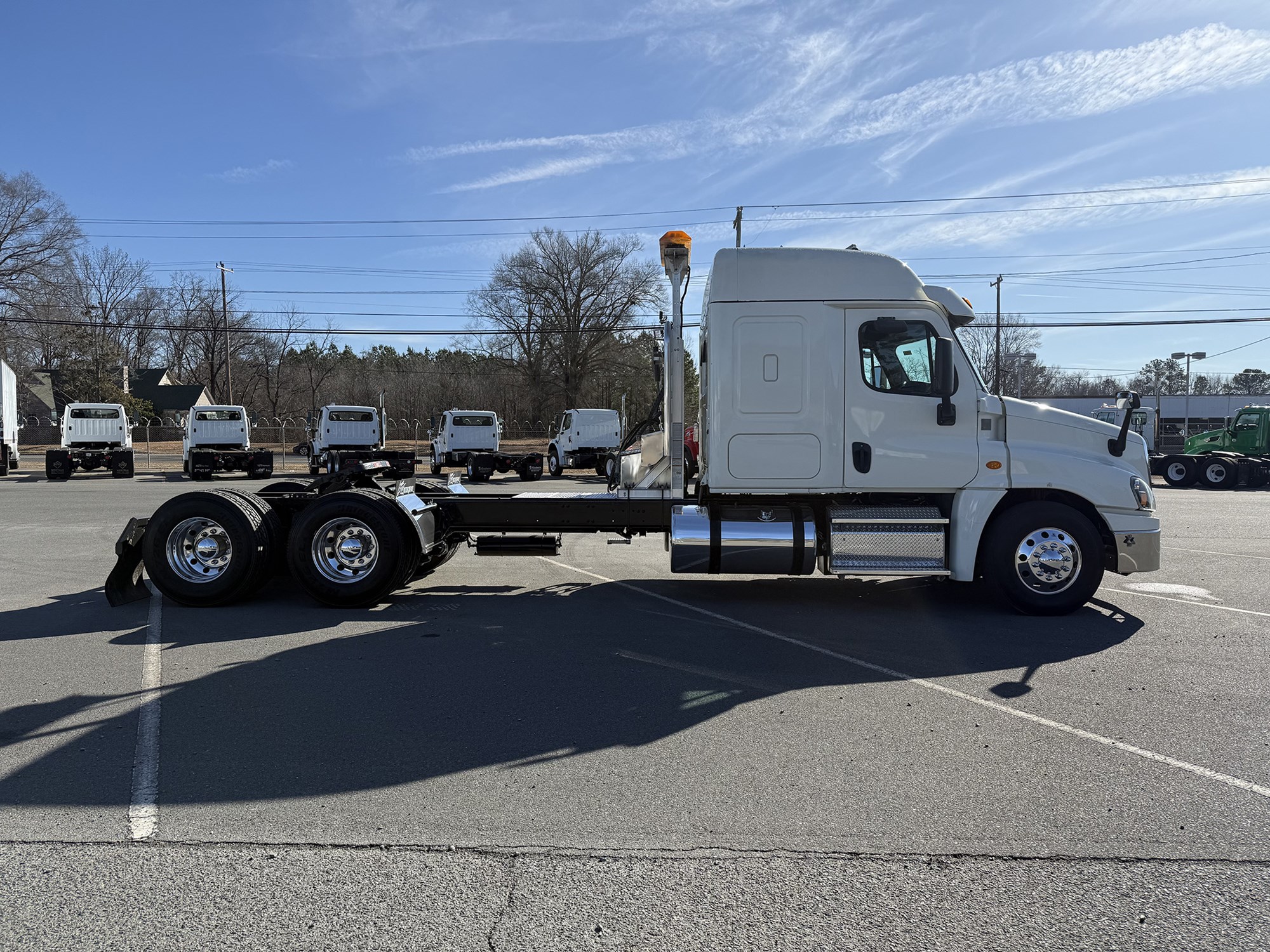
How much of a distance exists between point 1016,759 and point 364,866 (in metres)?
3.10

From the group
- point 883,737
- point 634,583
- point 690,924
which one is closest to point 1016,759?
point 883,737

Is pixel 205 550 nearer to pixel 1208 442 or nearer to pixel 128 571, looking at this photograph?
pixel 128 571

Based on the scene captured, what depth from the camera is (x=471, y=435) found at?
2966 cm

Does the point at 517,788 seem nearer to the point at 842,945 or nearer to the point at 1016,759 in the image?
the point at 842,945

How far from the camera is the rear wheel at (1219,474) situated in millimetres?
24516

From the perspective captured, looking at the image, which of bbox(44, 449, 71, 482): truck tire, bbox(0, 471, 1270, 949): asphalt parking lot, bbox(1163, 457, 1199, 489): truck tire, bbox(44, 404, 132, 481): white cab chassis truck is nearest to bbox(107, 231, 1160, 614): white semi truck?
bbox(0, 471, 1270, 949): asphalt parking lot

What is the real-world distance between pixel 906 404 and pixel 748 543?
183 cm

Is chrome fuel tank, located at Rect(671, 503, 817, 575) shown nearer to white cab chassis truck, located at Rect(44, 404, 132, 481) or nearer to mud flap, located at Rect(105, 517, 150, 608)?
mud flap, located at Rect(105, 517, 150, 608)

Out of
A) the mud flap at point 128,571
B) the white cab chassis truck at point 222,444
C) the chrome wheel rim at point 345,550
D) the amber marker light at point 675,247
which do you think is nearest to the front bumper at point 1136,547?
the amber marker light at point 675,247

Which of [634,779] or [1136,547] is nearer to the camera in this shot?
[634,779]

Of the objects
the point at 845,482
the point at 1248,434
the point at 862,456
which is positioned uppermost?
the point at 1248,434

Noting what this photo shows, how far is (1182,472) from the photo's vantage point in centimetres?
2542

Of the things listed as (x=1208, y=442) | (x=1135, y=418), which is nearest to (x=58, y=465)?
(x=1135, y=418)

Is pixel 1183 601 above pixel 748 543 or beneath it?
beneath
